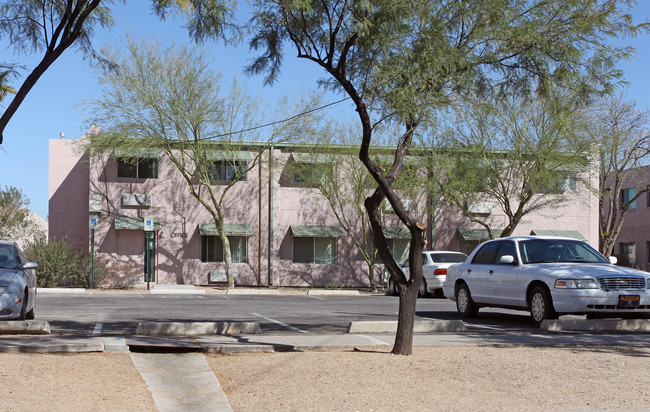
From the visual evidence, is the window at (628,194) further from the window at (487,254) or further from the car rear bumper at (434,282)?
the window at (487,254)

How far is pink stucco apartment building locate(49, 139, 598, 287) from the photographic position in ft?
109

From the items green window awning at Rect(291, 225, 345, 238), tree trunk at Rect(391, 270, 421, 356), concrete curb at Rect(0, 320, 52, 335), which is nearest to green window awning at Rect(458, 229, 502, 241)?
green window awning at Rect(291, 225, 345, 238)

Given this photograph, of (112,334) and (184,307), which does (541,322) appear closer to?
(112,334)

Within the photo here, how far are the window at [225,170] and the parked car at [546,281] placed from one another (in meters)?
17.8

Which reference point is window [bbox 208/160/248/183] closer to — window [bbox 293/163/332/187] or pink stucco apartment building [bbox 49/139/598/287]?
pink stucco apartment building [bbox 49/139/598/287]

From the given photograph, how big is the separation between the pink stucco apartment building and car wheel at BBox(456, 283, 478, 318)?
17399mm

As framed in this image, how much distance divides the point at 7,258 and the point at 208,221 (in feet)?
67.5

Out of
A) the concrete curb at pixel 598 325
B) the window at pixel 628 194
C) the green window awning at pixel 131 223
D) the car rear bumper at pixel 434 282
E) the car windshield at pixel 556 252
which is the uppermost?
the window at pixel 628 194

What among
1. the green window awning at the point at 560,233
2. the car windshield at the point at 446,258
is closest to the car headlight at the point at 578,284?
the car windshield at the point at 446,258

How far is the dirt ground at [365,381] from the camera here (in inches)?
279

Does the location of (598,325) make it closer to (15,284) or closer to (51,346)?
(51,346)

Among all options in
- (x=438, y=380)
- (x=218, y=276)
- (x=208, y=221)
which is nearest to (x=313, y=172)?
(x=208, y=221)

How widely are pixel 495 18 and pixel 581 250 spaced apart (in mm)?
6171

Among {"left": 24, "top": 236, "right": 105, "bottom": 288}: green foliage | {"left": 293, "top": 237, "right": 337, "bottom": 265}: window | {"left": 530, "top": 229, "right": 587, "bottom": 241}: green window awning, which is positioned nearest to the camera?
{"left": 24, "top": 236, "right": 105, "bottom": 288}: green foliage
